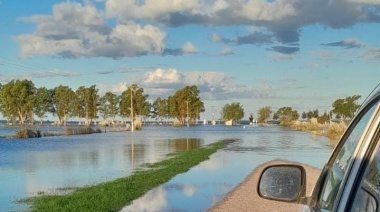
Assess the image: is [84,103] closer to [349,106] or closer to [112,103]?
[112,103]

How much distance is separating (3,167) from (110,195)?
15261 millimetres

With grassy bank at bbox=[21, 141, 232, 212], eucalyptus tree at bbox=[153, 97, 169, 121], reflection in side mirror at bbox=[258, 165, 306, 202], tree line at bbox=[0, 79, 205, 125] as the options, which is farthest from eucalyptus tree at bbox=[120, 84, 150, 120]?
reflection in side mirror at bbox=[258, 165, 306, 202]

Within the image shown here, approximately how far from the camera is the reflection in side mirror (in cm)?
330

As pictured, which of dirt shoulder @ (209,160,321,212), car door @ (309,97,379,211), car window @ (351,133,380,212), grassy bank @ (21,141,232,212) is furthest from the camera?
grassy bank @ (21,141,232,212)

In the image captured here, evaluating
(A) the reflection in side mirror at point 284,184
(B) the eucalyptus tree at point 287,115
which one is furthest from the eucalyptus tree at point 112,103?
(A) the reflection in side mirror at point 284,184

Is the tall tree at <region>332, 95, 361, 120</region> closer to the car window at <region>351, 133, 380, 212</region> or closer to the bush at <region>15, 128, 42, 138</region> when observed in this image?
the car window at <region>351, 133, 380, 212</region>

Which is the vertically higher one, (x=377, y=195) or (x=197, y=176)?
(x=377, y=195)

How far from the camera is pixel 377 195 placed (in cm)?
221

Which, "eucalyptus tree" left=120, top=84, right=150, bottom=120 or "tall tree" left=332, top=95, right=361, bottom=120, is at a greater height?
"eucalyptus tree" left=120, top=84, right=150, bottom=120

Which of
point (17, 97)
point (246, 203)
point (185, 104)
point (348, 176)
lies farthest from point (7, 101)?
point (348, 176)

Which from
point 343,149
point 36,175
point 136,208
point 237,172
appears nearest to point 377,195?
point 343,149

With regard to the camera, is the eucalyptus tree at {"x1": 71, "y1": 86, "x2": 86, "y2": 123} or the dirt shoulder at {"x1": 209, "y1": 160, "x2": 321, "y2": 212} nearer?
the dirt shoulder at {"x1": 209, "y1": 160, "x2": 321, "y2": 212}

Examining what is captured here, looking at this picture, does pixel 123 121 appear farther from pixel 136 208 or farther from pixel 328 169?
pixel 328 169

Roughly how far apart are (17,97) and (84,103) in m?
23.0
